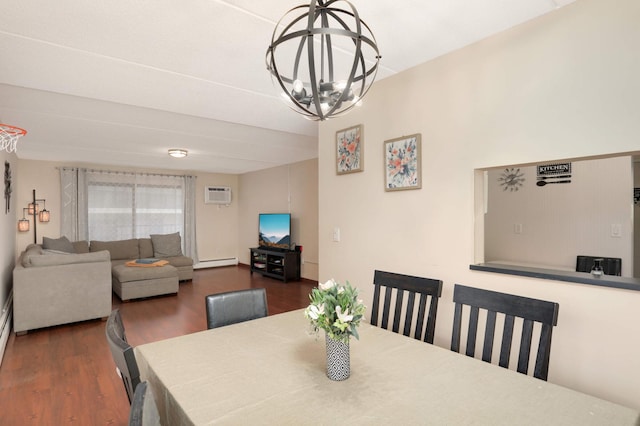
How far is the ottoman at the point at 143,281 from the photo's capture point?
5.15 meters

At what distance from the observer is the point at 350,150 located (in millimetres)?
2939

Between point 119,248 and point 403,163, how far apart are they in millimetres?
6268

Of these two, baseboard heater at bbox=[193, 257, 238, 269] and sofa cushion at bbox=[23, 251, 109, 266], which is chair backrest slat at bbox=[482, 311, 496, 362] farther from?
baseboard heater at bbox=[193, 257, 238, 269]

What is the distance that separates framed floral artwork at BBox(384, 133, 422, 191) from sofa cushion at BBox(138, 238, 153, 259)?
6018 mm

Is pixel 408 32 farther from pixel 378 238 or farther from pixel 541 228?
pixel 541 228

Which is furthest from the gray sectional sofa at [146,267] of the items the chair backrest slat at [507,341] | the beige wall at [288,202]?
the chair backrest slat at [507,341]

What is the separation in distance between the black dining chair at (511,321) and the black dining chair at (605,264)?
2354mm

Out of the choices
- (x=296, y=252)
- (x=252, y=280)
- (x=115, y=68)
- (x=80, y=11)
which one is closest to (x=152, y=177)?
(x=252, y=280)

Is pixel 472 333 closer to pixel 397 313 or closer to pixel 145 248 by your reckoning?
pixel 397 313

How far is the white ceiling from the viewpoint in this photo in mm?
1756

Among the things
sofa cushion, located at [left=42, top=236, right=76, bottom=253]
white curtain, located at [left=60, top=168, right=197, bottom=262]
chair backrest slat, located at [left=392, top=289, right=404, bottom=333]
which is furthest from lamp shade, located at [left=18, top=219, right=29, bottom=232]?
chair backrest slat, located at [left=392, top=289, right=404, bottom=333]

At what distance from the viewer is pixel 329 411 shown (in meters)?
1.07

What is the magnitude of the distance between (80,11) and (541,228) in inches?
171

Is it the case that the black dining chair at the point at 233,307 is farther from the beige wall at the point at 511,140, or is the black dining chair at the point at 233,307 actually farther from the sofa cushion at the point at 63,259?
the sofa cushion at the point at 63,259
